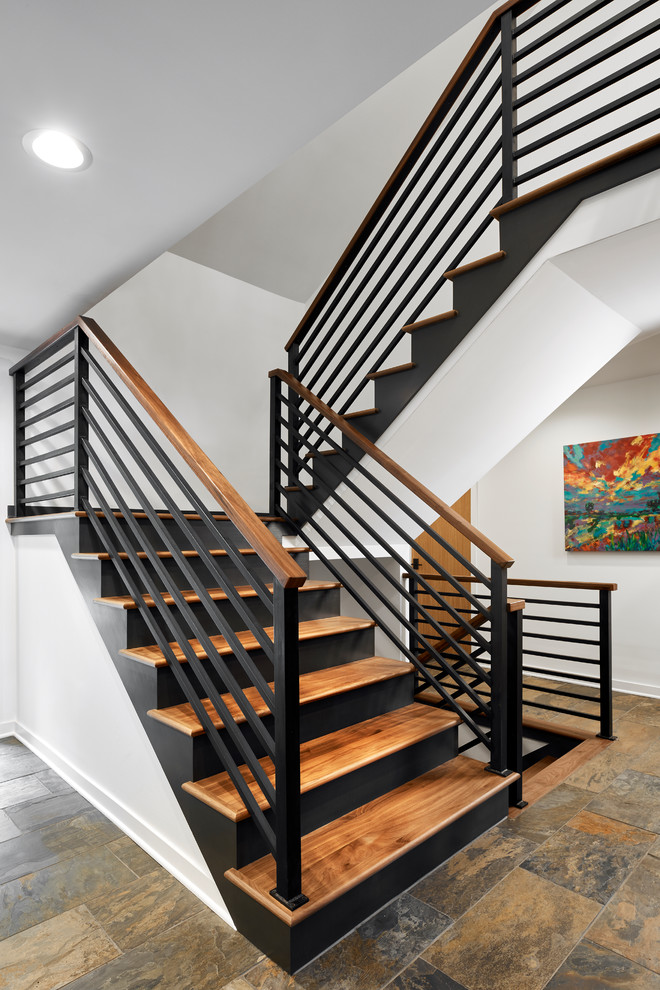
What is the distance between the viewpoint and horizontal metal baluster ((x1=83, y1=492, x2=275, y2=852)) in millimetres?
1567

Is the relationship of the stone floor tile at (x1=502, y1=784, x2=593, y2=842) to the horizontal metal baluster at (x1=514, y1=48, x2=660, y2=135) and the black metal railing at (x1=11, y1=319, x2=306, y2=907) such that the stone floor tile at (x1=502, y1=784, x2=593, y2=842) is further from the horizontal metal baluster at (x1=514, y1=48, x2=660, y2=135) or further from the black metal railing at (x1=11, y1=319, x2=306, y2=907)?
the horizontal metal baluster at (x1=514, y1=48, x2=660, y2=135)

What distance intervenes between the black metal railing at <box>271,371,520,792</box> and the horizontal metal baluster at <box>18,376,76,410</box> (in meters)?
1.07

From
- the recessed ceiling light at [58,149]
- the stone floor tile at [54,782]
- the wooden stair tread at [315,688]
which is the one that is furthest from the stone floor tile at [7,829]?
the recessed ceiling light at [58,149]

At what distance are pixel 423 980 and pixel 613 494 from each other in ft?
13.3

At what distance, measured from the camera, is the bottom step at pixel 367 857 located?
1504 mm

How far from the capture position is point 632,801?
246 cm

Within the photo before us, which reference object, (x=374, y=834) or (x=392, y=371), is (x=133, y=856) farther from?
(x=392, y=371)

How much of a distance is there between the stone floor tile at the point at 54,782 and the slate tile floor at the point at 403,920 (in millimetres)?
198

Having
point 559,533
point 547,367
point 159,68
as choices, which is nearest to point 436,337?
point 547,367

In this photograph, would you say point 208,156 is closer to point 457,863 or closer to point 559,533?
point 457,863

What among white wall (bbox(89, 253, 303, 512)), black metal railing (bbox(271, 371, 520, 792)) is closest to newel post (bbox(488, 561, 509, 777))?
black metal railing (bbox(271, 371, 520, 792))

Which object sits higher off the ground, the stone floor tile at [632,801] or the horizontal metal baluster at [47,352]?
the horizontal metal baluster at [47,352]

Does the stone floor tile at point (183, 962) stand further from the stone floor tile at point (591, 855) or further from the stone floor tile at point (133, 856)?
the stone floor tile at point (591, 855)

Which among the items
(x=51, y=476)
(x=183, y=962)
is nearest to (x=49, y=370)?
(x=51, y=476)
